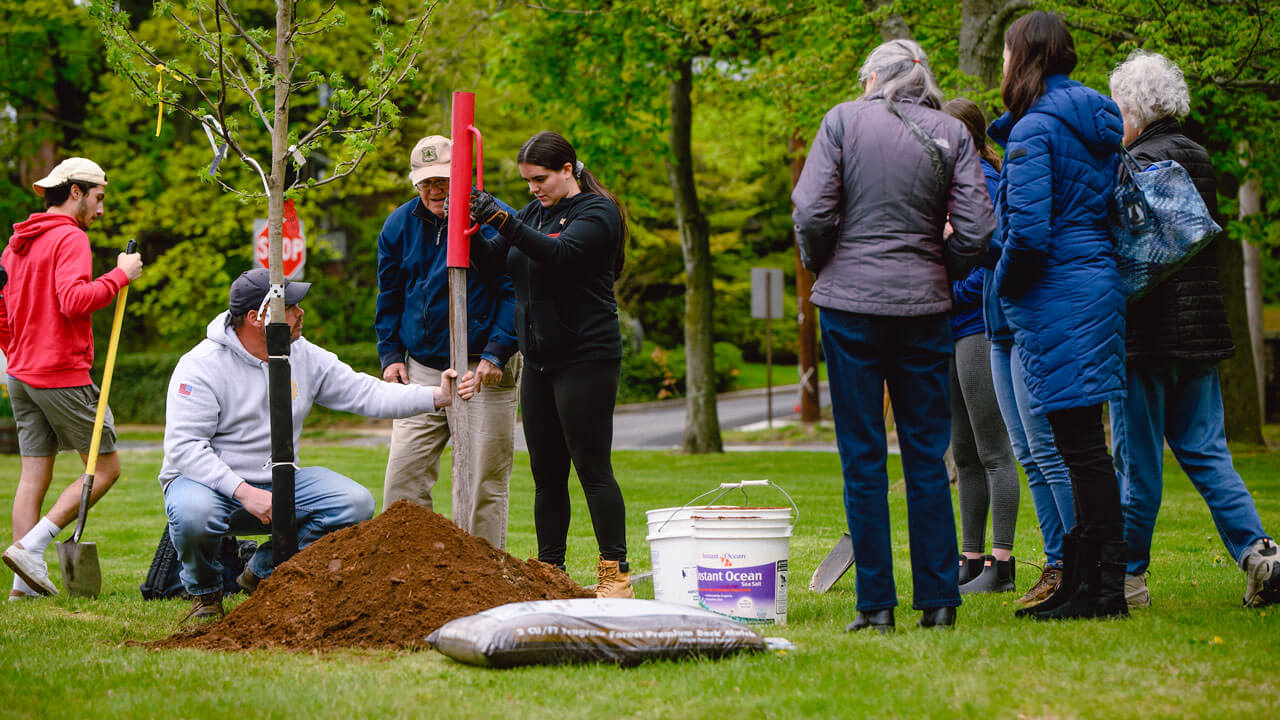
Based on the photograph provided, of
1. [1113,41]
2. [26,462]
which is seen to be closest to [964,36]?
[1113,41]

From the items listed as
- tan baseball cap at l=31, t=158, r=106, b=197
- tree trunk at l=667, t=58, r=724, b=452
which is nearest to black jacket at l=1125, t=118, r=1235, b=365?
tan baseball cap at l=31, t=158, r=106, b=197

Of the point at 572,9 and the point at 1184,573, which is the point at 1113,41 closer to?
the point at 572,9

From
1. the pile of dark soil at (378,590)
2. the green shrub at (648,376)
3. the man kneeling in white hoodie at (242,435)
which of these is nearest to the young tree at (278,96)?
the man kneeling in white hoodie at (242,435)

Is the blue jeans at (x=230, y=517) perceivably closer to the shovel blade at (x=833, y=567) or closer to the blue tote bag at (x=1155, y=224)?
the shovel blade at (x=833, y=567)

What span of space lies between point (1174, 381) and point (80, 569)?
4.96m

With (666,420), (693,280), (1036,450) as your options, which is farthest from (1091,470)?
(666,420)

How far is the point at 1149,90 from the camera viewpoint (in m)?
4.83

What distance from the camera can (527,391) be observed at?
17.9 feet

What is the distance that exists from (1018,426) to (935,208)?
1369 millimetres

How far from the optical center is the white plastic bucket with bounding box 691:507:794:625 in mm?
4633

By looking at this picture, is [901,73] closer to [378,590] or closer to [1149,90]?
[1149,90]

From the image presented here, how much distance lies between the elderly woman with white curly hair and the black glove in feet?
8.17

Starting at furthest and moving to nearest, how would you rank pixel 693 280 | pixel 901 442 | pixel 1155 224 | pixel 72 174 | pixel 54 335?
1. pixel 693 280
2. pixel 72 174
3. pixel 54 335
4. pixel 1155 224
5. pixel 901 442

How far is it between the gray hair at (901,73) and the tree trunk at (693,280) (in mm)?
12886
